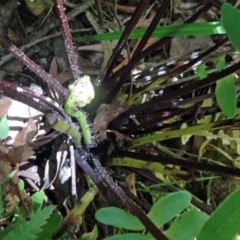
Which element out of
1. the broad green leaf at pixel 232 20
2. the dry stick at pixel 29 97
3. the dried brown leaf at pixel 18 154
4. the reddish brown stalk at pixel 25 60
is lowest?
the dried brown leaf at pixel 18 154

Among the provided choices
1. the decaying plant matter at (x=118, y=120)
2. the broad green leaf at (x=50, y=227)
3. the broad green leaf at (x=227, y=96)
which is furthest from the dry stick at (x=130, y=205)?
the broad green leaf at (x=227, y=96)

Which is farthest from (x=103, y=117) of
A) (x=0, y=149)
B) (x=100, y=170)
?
(x=0, y=149)

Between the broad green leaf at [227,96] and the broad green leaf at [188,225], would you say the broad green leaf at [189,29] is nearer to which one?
the broad green leaf at [227,96]

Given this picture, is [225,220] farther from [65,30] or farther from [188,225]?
[65,30]

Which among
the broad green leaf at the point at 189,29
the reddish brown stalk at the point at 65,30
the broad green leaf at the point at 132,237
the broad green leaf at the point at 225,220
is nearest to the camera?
the broad green leaf at the point at 225,220

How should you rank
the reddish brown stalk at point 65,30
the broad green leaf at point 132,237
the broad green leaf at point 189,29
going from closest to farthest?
the broad green leaf at point 132,237 < the reddish brown stalk at point 65,30 < the broad green leaf at point 189,29

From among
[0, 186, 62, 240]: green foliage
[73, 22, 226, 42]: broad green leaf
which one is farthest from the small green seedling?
[73, 22, 226, 42]: broad green leaf

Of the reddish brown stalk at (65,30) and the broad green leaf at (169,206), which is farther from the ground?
the reddish brown stalk at (65,30)

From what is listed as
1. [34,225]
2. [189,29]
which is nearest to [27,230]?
[34,225]
